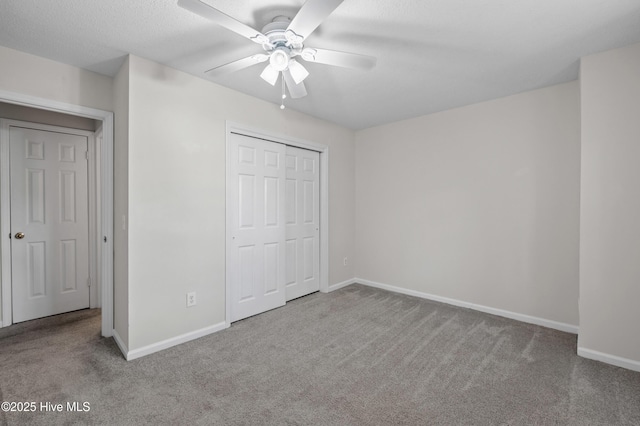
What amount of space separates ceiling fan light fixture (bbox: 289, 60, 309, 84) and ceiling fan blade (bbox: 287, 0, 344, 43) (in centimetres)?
23

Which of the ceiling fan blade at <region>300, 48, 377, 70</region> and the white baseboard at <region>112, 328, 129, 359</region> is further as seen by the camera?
the white baseboard at <region>112, 328, 129, 359</region>

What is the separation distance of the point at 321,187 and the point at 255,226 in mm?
1242

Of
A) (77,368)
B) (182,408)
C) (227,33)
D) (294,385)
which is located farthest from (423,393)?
(227,33)

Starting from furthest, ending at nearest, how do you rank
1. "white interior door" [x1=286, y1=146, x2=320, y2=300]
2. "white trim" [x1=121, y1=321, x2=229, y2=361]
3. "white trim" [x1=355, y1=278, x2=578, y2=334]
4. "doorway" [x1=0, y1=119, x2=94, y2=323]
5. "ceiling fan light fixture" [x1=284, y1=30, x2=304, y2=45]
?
1. "white interior door" [x1=286, y1=146, x2=320, y2=300]
2. "doorway" [x1=0, y1=119, x2=94, y2=323]
3. "white trim" [x1=355, y1=278, x2=578, y2=334]
4. "white trim" [x1=121, y1=321, x2=229, y2=361]
5. "ceiling fan light fixture" [x1=284, y1=30, x2=304, y2=45]

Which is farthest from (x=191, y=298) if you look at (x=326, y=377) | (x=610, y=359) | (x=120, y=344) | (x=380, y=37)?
(x=610, y=359)

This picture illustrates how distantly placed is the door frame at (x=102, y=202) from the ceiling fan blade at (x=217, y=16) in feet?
5.70

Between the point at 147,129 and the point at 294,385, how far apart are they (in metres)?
2.30

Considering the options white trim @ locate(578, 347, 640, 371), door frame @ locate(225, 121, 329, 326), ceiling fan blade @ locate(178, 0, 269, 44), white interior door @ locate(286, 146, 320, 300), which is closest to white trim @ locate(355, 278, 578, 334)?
white trim @ locate(578, 347, 640, 371)

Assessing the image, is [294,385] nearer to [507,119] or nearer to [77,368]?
[77,368]

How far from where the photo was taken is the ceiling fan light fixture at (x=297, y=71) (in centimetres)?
192

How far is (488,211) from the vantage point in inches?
129

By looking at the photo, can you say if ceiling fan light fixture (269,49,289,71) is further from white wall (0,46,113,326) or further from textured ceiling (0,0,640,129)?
white wall (0,46,113,326)

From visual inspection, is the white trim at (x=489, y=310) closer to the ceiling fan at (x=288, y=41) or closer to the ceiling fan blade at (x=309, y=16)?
the ceiling fan at (x=288, y=41)

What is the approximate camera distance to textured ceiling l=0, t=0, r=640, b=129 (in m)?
1.74
